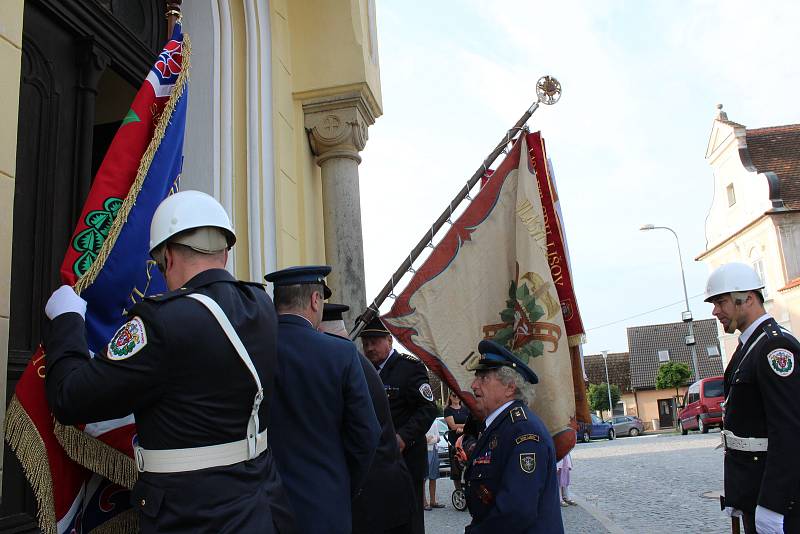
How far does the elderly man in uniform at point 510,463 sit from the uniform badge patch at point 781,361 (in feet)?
3.52

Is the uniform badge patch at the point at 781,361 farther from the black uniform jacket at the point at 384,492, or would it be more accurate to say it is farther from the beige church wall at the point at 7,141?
the beige church wall at the point at 7,141

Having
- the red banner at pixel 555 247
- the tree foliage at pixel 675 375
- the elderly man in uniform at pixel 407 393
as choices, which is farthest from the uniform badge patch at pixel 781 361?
the tree foliage at pixel 675 375

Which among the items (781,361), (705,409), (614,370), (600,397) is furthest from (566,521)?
(614,370)

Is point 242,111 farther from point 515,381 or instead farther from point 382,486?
point 515,381

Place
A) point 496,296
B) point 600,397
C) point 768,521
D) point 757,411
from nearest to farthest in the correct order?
point 768,521 < point 757,411 < point 496,296 < point 600,397

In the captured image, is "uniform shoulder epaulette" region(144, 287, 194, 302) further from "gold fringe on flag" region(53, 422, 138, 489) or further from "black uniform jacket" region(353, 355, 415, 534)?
"black uniform jacket" region(353, 355, 415, 534)

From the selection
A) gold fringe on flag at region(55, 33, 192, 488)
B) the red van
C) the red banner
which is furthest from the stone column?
the red van

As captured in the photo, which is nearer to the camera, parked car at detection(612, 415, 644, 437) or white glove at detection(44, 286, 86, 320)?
white glove at detection(44, 286, 86, 320)

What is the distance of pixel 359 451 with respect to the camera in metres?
3.02

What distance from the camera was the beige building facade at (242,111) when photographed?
3396 mm

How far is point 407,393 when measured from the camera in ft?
17.2

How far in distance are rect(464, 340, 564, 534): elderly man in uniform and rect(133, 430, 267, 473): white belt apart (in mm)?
1279

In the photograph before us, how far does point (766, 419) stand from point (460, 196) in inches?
88.4

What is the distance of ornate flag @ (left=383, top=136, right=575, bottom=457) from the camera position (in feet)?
14.4
